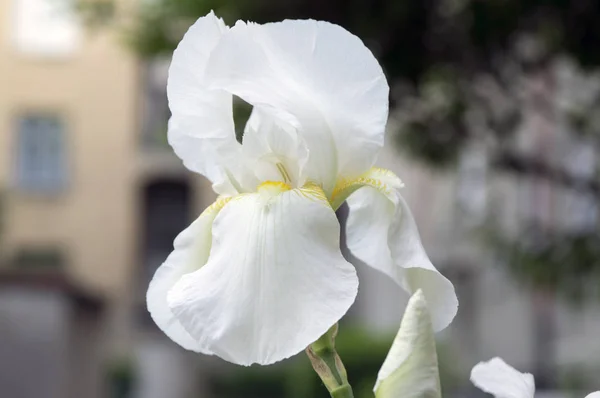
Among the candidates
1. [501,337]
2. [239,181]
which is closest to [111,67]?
[501,337]

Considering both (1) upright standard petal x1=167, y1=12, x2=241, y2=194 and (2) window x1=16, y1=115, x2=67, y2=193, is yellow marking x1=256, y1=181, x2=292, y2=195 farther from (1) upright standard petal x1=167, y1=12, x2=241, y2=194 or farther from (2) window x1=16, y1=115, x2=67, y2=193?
(2) window x1=16, y1=115, x2=67, y2=193

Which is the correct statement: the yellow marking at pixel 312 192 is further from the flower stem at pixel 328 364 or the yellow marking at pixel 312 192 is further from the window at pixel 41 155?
the window at pixel 41 155

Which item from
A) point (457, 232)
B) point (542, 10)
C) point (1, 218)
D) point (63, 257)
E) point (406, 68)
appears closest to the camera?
point (542, 10)

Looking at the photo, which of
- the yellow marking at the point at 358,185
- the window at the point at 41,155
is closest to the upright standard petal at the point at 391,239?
the yellow marking at the point at 358,185

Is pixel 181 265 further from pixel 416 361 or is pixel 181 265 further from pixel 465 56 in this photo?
pixel 465 56

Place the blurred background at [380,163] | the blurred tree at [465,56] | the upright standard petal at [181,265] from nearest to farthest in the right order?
1. the upright standard petal at [181,265]
2. the blurred tree at [465,56]
3. the blurred background at [380,163]

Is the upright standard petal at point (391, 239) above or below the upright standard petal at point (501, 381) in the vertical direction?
above

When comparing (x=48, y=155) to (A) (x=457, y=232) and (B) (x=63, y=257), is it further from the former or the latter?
(A) (x=457, y=232)
